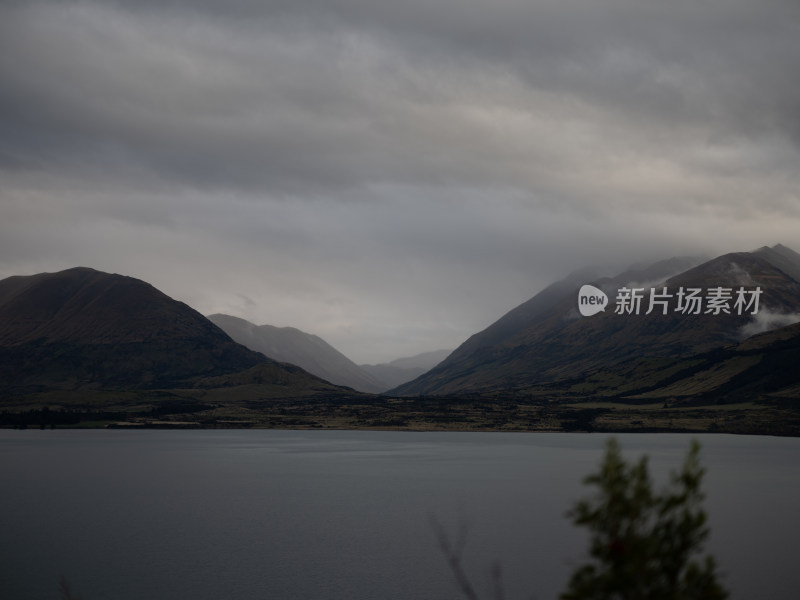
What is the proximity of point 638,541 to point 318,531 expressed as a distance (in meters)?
81.8

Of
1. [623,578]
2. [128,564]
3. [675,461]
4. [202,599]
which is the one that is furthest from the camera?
[675,461]

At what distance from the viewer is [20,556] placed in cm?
8238

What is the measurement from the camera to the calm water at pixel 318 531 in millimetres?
72000

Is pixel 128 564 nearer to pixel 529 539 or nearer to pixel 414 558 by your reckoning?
pixel 414 558

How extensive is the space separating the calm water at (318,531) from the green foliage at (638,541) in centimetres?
1360

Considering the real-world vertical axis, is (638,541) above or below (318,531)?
above

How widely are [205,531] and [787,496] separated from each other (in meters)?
104

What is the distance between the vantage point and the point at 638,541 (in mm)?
23406

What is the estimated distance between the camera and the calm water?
72000 mm

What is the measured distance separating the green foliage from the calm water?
13595mm

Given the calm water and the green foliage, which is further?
the calm water

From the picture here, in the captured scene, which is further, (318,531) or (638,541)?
(318,531)

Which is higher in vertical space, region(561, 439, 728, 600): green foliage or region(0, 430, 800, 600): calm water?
region(561, 439, 728, 600): green foliage

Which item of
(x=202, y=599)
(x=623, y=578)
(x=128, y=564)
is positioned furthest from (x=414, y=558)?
(x=623, y=578)
